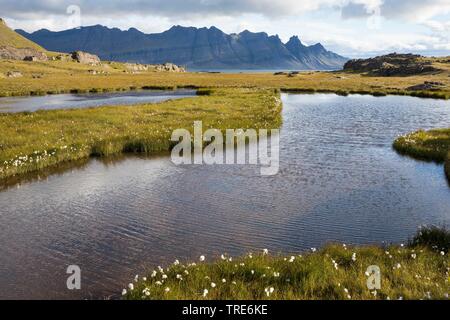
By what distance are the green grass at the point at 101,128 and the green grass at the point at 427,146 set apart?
1193 centimetres

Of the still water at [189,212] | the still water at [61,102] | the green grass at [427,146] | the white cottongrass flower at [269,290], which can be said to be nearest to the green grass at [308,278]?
the white cottongrass flower at [269,290]

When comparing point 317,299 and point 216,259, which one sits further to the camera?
point 216,259

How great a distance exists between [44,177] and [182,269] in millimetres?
15008

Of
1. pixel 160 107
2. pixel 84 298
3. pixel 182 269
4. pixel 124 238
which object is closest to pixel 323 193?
pixel 124 238

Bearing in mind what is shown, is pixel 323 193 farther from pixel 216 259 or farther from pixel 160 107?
pixel 160 107

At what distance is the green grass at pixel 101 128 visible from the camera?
26.0 metres

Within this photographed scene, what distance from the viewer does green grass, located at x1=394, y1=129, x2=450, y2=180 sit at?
26.6 m

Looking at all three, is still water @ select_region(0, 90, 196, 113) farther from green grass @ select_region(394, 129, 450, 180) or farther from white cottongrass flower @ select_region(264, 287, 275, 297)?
white cottongrass flower @ select_region(264, 287, 275, 297)

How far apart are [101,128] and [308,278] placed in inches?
1066

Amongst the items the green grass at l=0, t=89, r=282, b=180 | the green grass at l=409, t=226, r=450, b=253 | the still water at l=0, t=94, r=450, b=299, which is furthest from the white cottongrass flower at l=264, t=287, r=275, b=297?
the green grass at l=0, t=89, r=282, b=180

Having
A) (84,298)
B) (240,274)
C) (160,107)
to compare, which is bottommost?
(84,298)

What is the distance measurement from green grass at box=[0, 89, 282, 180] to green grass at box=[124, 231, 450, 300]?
1655 cm
